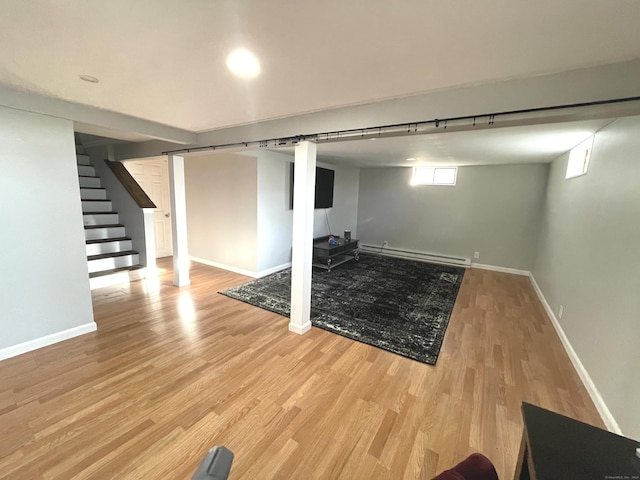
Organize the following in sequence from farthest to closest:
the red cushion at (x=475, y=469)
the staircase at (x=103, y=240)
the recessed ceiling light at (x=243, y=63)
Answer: the staircase at (x=103, y=240)
the recessed ceiling light at (x=243, y=63)
the red cushion at (x=475, y=469)

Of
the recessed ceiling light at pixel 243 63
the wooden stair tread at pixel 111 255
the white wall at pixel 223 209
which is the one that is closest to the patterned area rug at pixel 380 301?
the white wall at pixel 223 209

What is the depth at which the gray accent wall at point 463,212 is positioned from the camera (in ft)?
16.7

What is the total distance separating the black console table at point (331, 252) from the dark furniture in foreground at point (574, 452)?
4240 millimetres

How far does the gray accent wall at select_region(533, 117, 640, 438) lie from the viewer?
65.1 inches

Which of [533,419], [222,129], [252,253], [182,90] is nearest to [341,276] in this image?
[252,253]

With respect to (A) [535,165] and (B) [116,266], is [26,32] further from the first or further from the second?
(A) [535,165]

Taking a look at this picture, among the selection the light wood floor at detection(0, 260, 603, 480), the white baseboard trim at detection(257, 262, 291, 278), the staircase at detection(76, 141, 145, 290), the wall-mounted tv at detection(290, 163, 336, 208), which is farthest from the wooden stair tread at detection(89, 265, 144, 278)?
the wall-mounted tv at detection(290, 163, 336, 208)

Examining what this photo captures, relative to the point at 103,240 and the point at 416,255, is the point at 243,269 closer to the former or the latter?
the point at 103,240

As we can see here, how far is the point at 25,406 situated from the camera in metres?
1.81

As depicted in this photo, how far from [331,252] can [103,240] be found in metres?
3.74

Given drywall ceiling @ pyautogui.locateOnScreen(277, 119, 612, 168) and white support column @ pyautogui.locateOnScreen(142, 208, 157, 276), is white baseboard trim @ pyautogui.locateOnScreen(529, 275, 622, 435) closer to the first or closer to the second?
drywall ceiling @ pyautogui.locateOnScreen(277, 119, 612, 168)

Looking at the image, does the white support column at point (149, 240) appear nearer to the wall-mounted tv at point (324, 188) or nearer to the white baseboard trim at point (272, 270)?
the white baseboard trim at point (272, 270)

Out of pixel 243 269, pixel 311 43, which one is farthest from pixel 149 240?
pixel 311 43

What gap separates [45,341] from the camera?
2.49m
